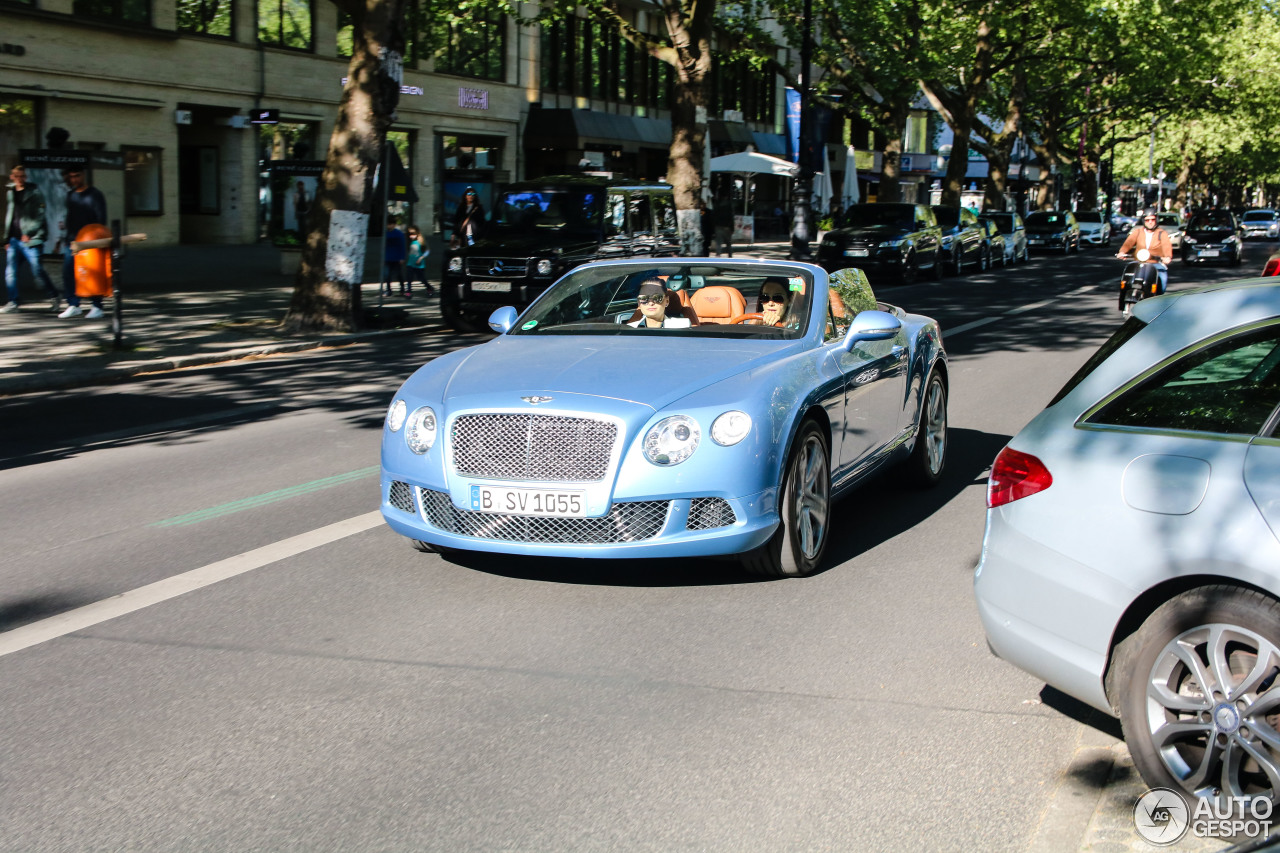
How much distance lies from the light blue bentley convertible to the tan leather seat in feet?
0.85

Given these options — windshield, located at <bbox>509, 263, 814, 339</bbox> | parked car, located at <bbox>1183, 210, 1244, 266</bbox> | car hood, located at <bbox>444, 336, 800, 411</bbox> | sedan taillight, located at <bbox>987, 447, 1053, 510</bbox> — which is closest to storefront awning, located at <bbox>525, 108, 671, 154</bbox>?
parked car, located at <bbox>1183, 210, 1244, 266</bbox>

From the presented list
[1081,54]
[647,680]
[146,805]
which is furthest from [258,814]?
[1081,54]

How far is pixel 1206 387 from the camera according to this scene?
4062 millimetres

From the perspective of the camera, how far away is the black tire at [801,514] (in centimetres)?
609

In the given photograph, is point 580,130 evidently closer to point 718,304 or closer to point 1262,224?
point 718,304

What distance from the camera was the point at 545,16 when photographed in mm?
31812

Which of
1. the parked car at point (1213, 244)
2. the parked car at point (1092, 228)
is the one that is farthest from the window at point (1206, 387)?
the parked car at point (1092, 228)

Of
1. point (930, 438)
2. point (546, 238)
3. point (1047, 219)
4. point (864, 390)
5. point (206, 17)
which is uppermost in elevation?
point (206, 17)

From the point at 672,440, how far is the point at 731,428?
0.26 metres

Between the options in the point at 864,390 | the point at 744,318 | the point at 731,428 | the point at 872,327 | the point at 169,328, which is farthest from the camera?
Result: the point at 169,328

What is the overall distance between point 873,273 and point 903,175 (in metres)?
54.0

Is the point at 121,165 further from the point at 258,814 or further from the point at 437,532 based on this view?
the point at 258,814

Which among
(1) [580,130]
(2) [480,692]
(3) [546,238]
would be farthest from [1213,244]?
(2) [480,692]

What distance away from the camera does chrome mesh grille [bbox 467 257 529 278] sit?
18859 mm
